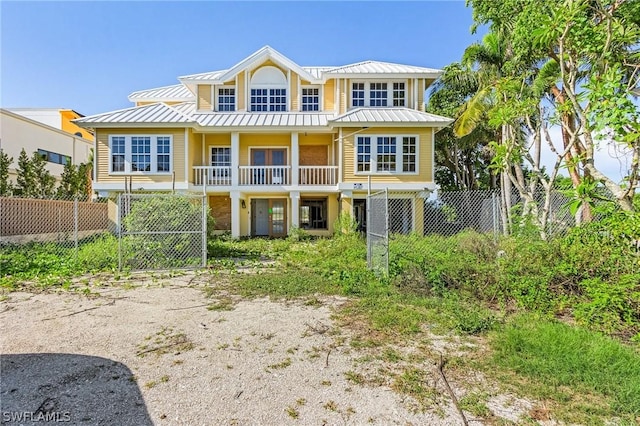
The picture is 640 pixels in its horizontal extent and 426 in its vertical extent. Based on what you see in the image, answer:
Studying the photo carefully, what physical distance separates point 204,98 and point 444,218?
13626 mm

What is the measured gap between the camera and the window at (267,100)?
57.9 ft

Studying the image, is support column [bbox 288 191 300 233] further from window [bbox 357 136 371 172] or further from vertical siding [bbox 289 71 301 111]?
vertical siding [bbox 289 71 301 111]

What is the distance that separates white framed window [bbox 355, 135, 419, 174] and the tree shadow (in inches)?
506

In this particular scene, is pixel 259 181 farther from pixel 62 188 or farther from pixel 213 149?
→ pixel 62 188

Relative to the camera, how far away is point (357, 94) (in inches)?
675

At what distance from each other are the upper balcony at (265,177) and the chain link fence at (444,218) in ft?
10.6

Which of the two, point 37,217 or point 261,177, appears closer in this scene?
point 37,217

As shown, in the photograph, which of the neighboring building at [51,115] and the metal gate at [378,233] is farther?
the neighboring building at [51,115]

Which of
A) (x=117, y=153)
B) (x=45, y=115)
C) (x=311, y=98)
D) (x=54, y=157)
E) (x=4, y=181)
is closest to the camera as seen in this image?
(x=117, y=153)

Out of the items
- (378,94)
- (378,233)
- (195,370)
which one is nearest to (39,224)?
(378,233)

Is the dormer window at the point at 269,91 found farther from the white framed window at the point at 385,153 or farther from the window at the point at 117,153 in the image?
the window at the point at 117,153

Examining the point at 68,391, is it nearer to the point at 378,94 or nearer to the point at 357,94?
the point at 357,94

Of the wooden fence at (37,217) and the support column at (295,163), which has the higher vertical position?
the support column at (295,163)

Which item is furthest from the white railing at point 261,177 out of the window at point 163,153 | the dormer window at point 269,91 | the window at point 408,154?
the window at point 408,154
